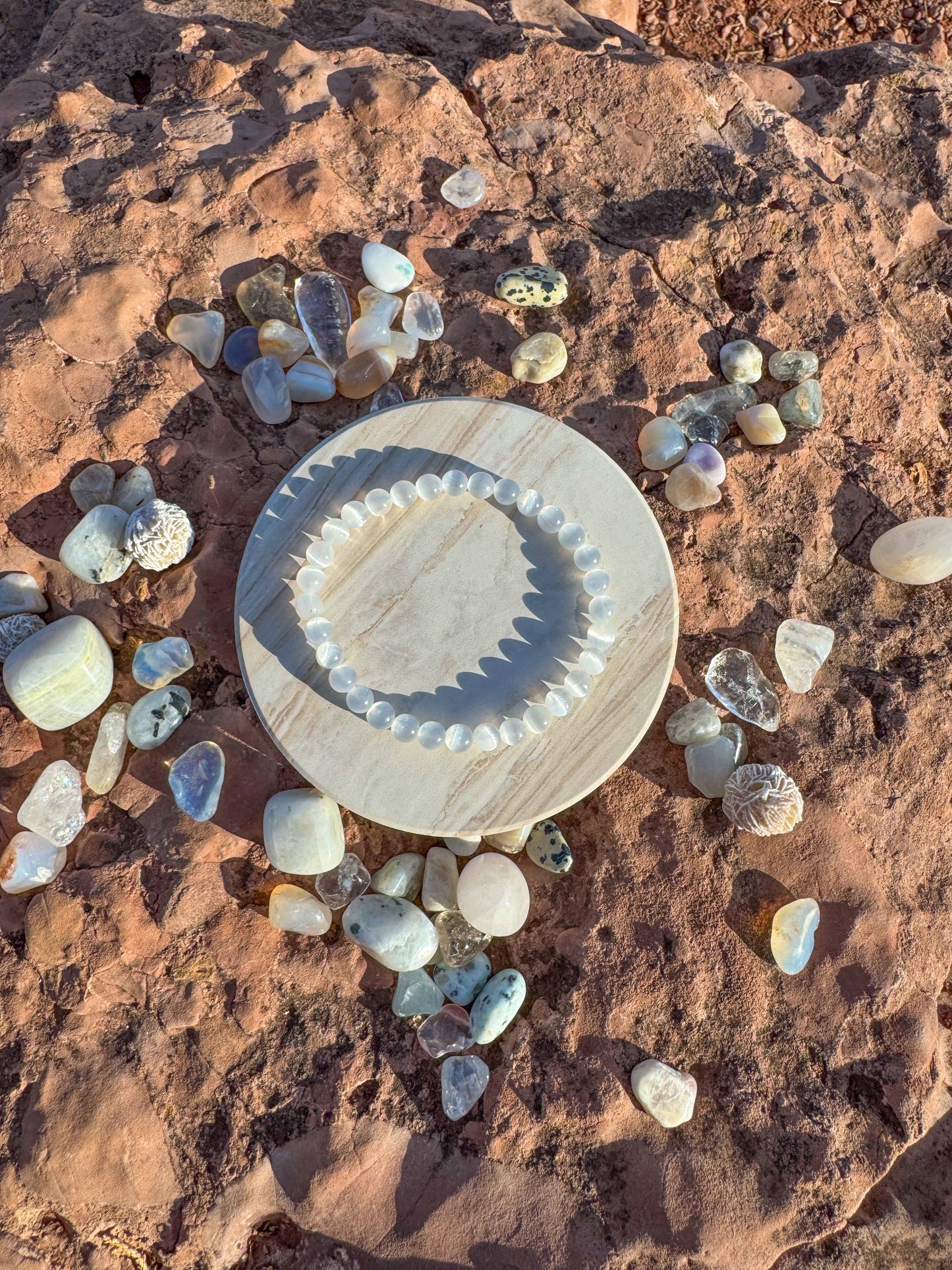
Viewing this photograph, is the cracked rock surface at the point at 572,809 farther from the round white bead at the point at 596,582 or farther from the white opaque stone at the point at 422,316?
the round white bead at the point at 596,582

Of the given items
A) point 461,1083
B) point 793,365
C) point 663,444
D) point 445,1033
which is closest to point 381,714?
point 445,1033

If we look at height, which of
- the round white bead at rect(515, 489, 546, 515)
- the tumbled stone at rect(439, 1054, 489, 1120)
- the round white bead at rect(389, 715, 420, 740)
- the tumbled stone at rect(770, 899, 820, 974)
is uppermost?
the round white bead at rect(515, 489, 546, 515)

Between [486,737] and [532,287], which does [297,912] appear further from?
[532,287]

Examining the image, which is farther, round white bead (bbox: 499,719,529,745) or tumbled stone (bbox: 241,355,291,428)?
tumbled stone (bbox: 241,355,291,428)

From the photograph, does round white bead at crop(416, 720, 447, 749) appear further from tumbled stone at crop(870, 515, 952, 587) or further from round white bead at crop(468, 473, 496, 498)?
tumbled stone at crop(870, 515, 952, 587)

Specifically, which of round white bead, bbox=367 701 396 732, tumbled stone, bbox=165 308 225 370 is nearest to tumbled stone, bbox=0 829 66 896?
round white bead, bbox=367 701 396 732

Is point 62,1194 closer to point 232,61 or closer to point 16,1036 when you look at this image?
point 16,1036
